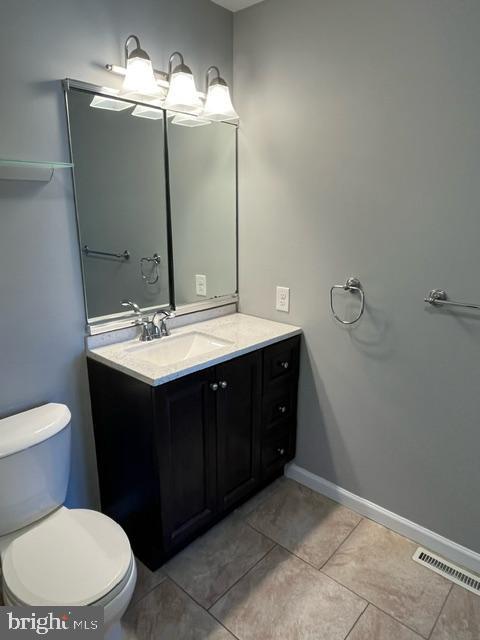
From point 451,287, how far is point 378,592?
4.02ft

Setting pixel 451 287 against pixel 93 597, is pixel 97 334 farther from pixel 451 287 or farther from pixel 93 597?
pixel 451 287

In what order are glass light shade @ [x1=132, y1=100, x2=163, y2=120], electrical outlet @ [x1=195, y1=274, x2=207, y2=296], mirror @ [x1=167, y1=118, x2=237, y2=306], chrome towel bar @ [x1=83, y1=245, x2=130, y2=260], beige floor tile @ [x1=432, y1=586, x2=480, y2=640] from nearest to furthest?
beige floor tile @ [x1=432, y1=586, x2=480, y2=640] < chrome towel bar @ [x1=83, y1=245, x2=130, y2=260] < glass light shade @ [x1=132, y1=100, x2=163, y2=120] < mirror @ [x1=167, y1=118, x2=237, y2=306] < electrical outlet @ [x1=195, y1=274, x2=207, y2=296]

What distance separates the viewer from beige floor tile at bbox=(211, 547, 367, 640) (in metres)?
1.46

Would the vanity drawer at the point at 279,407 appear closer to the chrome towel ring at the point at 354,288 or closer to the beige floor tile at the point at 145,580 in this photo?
the chrome towel ring at the point at 354,288

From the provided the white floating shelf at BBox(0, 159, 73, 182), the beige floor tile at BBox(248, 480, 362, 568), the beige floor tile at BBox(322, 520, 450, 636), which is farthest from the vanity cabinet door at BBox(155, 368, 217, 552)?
the white floating shelf at BBox(0, 159, 73, 182)

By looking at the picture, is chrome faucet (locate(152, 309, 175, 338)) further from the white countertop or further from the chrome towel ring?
the chrome towel ring

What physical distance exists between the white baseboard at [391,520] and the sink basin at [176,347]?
0.87 m

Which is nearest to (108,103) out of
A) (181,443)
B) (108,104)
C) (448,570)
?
(108,104)

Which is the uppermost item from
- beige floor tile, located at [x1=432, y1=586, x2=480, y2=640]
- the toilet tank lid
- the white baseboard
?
the toilet tank lid

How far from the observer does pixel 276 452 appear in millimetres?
2145

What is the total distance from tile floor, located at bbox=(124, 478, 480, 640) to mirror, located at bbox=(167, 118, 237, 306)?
1.18 m

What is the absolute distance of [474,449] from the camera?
163cm

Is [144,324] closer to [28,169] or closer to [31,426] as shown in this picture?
[31,426]

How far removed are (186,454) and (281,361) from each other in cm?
65
